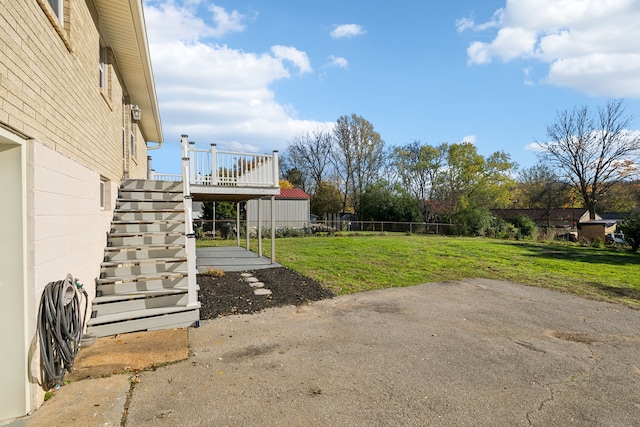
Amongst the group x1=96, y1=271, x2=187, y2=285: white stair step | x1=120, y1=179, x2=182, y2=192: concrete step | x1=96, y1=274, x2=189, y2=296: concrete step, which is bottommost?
x1=96, y1=274, x2=189, y2=296: concrete step

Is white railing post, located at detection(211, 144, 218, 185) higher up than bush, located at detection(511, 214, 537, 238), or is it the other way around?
white railing post, located at detection(211, 144, 218, 185)

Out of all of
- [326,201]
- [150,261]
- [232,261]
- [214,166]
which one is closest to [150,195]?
[214,166]

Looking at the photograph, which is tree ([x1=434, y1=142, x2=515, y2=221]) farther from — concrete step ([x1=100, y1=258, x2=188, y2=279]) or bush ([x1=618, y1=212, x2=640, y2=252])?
concrete step ([x1=100, y1=258, x2=188, y2=279])

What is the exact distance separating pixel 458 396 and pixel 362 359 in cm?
116

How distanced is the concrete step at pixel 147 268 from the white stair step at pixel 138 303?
0.69 meters

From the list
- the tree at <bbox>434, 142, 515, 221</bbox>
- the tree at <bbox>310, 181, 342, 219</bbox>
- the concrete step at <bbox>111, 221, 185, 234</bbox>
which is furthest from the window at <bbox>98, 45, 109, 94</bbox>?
the tree at <bbox>310, 181, 342, 219</bbox>

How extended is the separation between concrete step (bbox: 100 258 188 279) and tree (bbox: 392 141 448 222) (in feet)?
102

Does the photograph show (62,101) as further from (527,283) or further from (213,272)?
(527,283)

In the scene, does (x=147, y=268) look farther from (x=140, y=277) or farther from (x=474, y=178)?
(x=474, y=178)

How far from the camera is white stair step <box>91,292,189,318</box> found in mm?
5082

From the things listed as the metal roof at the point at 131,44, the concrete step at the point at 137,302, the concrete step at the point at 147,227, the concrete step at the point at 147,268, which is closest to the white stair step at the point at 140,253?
the concrete step at the point at 147,268

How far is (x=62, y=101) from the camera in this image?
4066 mm

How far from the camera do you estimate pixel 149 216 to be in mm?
7410

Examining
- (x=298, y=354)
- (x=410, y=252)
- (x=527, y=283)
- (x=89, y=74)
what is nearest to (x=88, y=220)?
(x=89, y=74)
